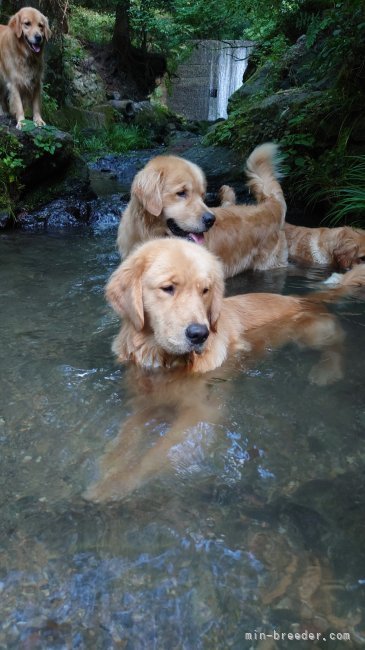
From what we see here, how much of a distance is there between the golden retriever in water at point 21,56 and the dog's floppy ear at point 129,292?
5.38 metres

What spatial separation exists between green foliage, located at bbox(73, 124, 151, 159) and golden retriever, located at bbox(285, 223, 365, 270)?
804 cm

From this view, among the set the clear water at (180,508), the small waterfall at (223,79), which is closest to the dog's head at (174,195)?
the clear water at (180,508)

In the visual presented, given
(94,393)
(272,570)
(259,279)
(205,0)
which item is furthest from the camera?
(205,0)

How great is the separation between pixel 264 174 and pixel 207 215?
78.4 inches

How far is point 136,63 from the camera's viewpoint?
2128cm

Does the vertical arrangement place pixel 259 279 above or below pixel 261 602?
below

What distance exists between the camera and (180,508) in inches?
86.4

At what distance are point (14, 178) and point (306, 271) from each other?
14.1 feet

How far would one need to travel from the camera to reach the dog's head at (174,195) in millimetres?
4703

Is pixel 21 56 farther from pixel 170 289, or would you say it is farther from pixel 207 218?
pixel 170 289

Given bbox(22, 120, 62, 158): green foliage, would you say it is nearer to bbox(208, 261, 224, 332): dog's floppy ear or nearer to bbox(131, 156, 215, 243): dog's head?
bbox(131, 156, 215, 243): dog's head

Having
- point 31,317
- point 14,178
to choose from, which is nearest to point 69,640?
point 31,317

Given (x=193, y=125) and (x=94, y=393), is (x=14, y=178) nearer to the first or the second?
(x=94, y=393)

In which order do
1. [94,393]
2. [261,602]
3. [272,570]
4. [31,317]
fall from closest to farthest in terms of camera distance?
[261,602]
[272,570]
[94,393]
[31,317]
